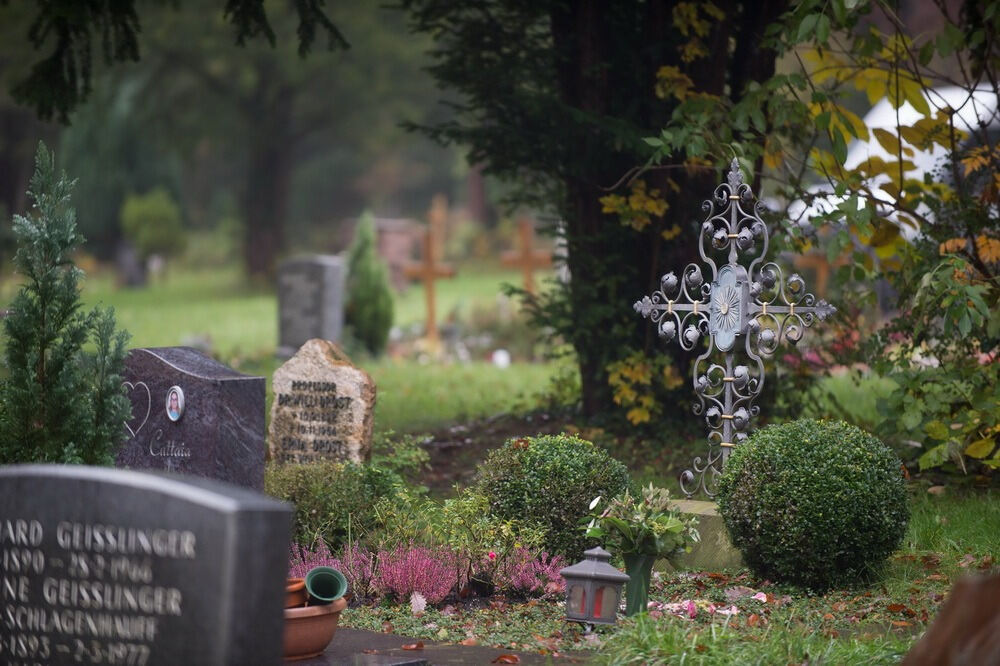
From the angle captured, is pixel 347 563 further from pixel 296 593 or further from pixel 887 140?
pixel 887 140

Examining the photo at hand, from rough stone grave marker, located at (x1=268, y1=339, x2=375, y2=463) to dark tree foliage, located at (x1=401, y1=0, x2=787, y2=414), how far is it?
267cm

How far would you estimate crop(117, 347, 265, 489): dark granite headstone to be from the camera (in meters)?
8.27

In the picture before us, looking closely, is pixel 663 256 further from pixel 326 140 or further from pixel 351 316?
pixel 326 140

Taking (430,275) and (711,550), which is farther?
(430,275)

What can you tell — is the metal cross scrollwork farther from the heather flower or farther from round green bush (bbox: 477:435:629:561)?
the heather flower

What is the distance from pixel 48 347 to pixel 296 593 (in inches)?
75.8

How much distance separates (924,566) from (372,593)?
3.31 m

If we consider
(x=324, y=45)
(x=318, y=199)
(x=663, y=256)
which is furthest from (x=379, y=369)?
(x=318, y=199)

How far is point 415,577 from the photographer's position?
7379 mm

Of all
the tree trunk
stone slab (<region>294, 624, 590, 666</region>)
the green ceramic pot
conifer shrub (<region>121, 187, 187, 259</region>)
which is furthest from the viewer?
conifer shrub (<region>121, 187, 187, 259</region>)

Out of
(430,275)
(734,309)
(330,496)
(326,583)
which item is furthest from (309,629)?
(430,275)

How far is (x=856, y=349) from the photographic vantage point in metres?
11.4

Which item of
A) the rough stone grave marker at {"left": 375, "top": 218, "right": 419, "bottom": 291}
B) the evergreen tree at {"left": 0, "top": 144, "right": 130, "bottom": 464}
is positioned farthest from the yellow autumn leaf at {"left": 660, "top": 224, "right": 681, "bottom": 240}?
the rough stone grave marker at {"left": 375, "top": 218, "right": 419, "bottom": 291}

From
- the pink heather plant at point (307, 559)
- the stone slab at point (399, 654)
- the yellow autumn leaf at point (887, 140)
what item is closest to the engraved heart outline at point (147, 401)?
the pink heather plant at point (307, 559)
